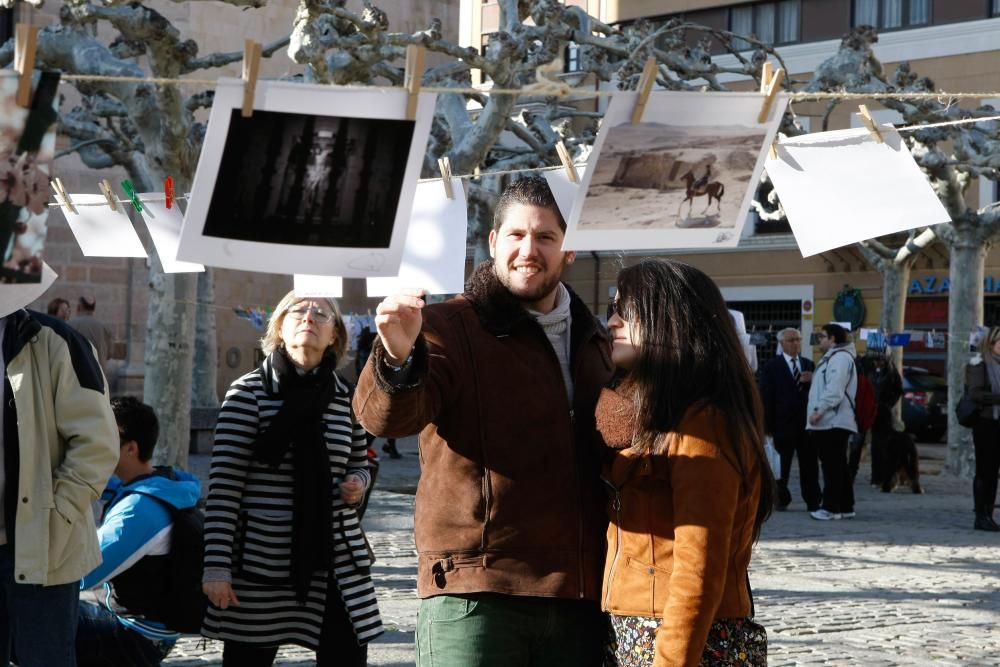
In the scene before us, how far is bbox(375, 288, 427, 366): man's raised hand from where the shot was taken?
3412 millimetres

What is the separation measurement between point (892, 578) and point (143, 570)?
664cm

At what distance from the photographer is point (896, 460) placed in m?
17.0

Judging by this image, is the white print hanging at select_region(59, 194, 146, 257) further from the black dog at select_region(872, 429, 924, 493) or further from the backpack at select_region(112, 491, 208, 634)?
the black dog at select_region(872, 429, 924, 493)

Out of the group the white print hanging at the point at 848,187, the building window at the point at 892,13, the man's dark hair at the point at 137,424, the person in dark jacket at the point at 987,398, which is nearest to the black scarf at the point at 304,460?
the man's dark hair at the point at 137,424

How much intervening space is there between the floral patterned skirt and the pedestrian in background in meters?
10.3

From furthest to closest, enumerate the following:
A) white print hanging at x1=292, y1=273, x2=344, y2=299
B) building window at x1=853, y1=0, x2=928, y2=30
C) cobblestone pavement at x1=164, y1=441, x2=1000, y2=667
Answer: building window at x1=853, y1=0, x2=928, y2=30 → cobblestone pavement at x1=164, y1=441, x2=1000, y2=667 → white print hanging at x1=292, y1=273, x2=344, y2=299

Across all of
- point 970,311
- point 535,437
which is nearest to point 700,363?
point 535,437

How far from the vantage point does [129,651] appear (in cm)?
502

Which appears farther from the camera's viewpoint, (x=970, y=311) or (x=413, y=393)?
(x=970, y=311)

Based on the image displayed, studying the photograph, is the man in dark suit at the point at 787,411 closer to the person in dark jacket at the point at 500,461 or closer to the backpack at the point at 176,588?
the backpack at the point at 176,588

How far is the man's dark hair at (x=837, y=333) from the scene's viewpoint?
14.2 metres

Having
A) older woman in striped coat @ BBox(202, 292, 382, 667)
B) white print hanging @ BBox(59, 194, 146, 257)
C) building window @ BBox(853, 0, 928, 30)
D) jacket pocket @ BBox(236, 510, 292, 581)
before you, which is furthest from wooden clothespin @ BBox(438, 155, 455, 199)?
building window @ BBox(853, 0, 928, 30)

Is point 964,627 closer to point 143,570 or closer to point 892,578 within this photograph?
point 892,578

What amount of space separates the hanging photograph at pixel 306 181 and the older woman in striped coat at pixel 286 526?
61.7 inches
